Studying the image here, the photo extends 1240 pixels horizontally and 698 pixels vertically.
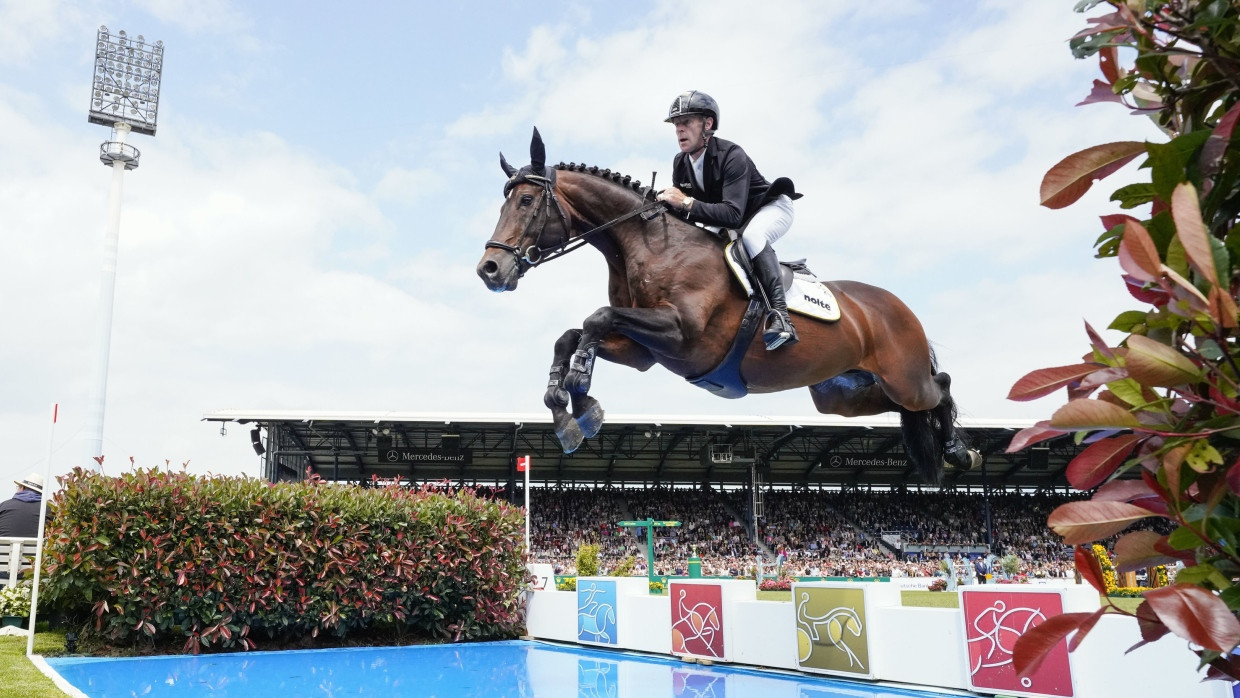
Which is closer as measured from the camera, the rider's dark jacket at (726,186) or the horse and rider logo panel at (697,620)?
the rider's dark jacket at (726,186)

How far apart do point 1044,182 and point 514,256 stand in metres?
3.13

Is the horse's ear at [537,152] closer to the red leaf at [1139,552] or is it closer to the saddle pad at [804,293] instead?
the saddle pad at [804,293]

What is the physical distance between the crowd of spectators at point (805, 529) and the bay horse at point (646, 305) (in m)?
22.1

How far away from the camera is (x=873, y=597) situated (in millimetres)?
6805

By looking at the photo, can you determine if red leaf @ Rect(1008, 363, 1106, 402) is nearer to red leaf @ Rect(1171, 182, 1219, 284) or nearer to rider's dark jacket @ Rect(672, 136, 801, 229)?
red leaf @ Rect(1171, 182, 1219, 284)

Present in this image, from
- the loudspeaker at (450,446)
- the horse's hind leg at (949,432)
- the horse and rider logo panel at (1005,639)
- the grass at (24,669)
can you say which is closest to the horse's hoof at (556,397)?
the horse's hind leg at (949,432)

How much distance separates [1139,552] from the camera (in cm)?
95

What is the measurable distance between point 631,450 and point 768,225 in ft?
88.0

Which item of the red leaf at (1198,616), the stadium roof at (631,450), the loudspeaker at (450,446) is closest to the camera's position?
the red leaf at (1198,616)

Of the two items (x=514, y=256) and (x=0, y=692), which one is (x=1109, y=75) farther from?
(x=0, y=692)

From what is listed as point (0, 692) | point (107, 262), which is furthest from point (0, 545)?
point (107, 262)

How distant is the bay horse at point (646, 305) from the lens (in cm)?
391

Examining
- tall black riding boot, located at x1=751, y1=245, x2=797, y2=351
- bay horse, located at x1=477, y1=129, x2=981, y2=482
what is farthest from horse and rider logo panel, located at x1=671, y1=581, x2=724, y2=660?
tall black riding boot, located at x1=751, y1=245, x2=797, y2=351

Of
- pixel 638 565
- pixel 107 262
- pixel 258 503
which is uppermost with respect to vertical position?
pixel 107 262
